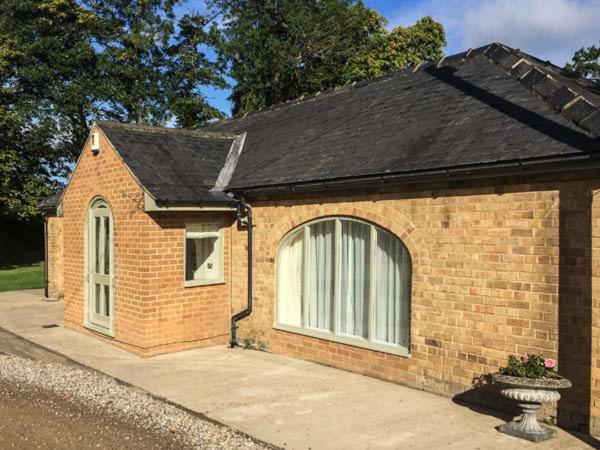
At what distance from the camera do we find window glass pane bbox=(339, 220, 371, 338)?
841 cm

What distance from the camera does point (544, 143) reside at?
20.5 ft

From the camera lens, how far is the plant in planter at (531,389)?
559 centimetres

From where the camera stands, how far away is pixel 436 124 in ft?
27.0

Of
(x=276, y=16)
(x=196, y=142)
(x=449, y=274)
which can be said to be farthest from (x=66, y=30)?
(x=449, y=274)

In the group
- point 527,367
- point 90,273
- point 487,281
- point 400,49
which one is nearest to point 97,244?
point 90,273

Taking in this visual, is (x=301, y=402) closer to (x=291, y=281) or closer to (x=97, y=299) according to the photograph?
(x=291, y=281)

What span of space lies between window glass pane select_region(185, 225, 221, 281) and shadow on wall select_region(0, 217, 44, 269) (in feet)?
82.5

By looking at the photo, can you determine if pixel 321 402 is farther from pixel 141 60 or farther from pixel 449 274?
pixel 141 60

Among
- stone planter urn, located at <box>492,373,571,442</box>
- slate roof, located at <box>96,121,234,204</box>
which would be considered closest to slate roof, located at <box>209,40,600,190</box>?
slate roof, located at <box>96,121,234,204</box>

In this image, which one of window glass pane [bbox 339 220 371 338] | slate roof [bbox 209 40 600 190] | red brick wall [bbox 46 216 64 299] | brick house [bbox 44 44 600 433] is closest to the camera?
brick house [bbox 44 44 600 433]

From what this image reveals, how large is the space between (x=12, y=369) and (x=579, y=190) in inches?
326

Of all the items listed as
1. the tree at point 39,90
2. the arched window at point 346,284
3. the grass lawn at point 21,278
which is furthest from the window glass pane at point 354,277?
the tree at point 39,90

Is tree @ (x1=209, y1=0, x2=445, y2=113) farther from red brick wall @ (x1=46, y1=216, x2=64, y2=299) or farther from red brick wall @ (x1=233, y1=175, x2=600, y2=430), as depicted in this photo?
red brick wall @ (x1=233, y1=175, x2=600, y2=430)

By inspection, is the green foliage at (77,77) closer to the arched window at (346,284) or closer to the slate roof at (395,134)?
the slate roof at (395,134)
